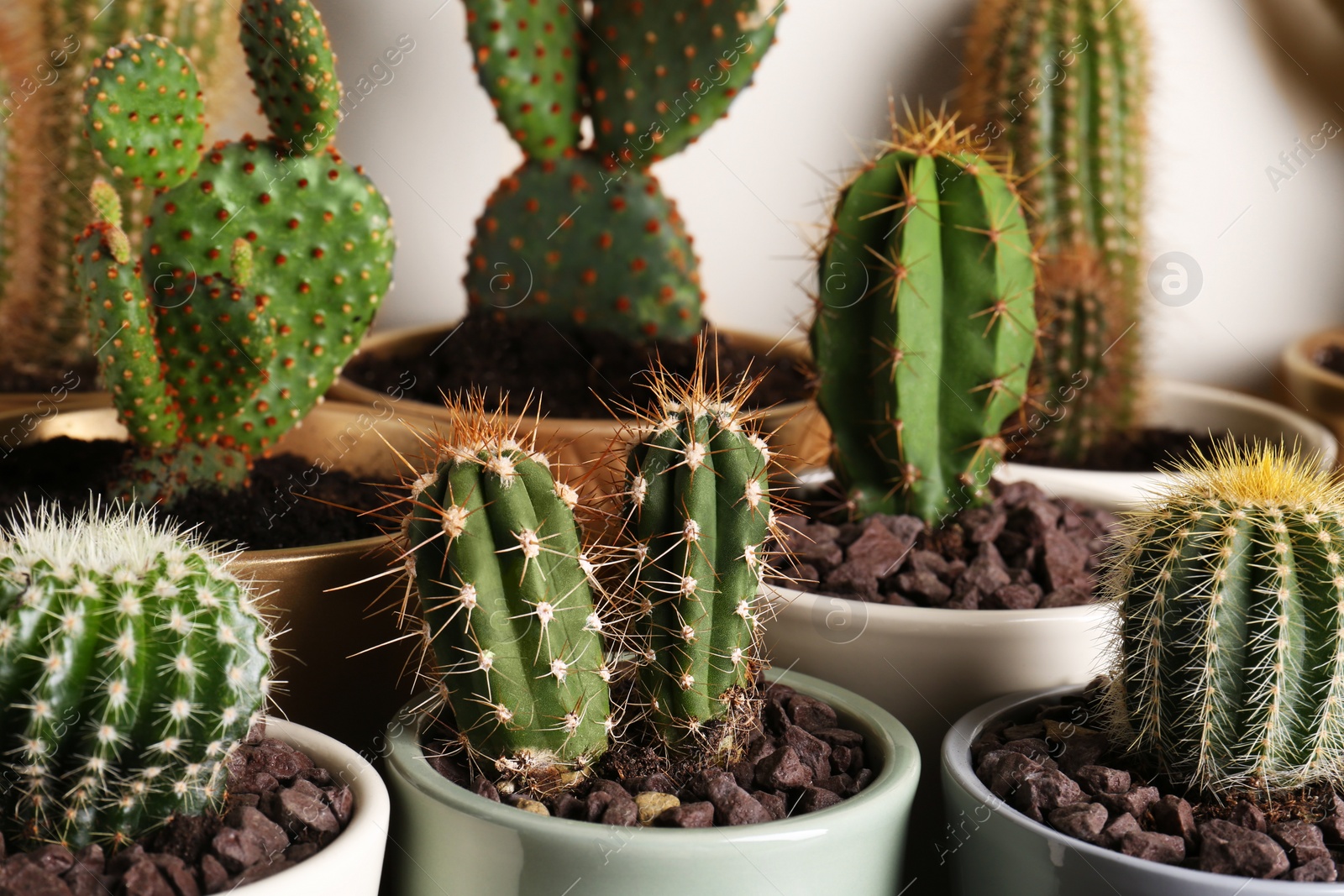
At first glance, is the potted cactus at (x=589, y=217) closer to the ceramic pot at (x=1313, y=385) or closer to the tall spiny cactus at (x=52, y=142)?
the tall spiny cactus at (x=52, y=142)

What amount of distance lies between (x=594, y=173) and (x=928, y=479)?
0.55 m

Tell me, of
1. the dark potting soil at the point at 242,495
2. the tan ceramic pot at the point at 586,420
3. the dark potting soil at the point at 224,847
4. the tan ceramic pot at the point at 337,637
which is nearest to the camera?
the dark potting soil at the point at 224,847

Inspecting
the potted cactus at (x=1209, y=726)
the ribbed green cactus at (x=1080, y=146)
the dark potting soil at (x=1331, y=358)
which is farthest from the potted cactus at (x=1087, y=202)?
the potted cactus at (x=1209, y=726)

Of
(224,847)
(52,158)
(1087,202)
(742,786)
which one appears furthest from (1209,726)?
(52,158)

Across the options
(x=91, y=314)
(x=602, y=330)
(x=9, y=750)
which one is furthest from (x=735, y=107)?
(x=9, y=750)

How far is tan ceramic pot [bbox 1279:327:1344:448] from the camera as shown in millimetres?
1427

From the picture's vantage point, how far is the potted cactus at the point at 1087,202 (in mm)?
1443

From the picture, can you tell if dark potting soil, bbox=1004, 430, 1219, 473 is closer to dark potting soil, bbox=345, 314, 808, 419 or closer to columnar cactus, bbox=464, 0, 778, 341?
dark potting soil, bbox=345, 314, 808, 419

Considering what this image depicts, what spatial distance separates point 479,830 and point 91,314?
467mm

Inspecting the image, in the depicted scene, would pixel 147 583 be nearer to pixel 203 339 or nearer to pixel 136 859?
pixel 136 859

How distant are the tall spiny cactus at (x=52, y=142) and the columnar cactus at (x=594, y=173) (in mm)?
311

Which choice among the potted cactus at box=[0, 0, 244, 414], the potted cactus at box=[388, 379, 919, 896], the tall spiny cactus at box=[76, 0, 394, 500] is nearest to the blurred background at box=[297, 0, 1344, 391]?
the potted cactus at box=[0, 0, 244, 414]

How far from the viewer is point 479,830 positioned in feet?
2.17

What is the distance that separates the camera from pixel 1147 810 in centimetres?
73
